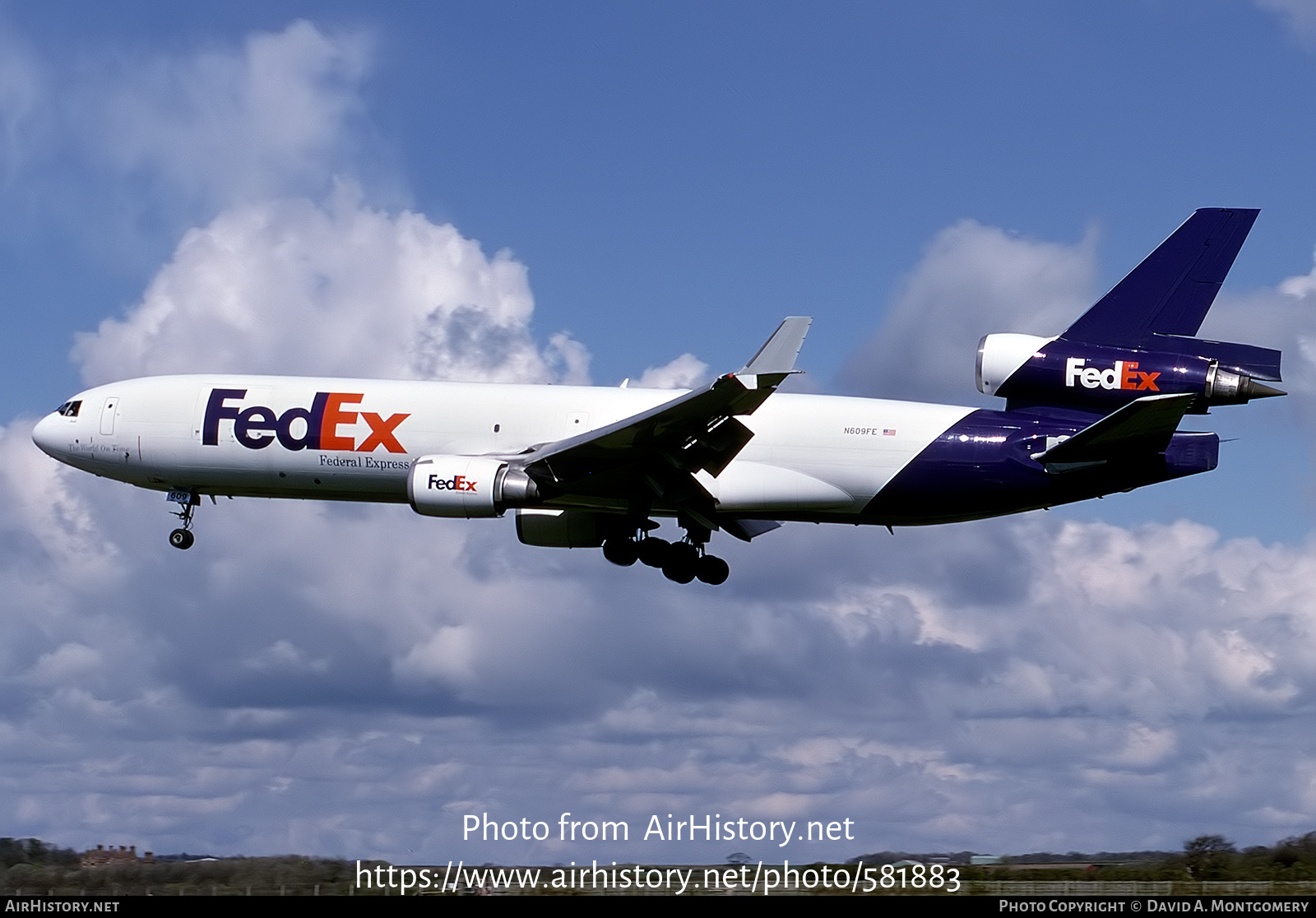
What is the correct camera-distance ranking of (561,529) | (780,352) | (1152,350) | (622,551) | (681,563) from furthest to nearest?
(561,529) → (681,563) → (622,551) → (1152,350) → (780,352)

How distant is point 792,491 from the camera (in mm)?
38281

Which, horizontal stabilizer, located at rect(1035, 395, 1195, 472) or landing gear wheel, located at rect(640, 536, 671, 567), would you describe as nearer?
horizontal stabilizer, located at rect(1035, 395, 1195, 472)

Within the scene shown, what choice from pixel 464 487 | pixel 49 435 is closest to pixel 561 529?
pixel 464 487

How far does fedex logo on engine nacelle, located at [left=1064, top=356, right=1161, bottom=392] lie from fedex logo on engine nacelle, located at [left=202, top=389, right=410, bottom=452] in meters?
16.1

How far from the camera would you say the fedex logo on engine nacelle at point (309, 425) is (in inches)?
1537

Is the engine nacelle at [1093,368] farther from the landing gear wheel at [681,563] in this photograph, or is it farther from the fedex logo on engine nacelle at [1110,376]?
the landing gear wheel at [681,563]

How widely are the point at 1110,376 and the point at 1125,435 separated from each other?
2.42m

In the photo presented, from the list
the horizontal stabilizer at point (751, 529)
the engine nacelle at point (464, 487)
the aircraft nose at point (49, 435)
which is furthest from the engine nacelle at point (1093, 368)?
the aircraft nose at point (49, 435)

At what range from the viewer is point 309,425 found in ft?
129

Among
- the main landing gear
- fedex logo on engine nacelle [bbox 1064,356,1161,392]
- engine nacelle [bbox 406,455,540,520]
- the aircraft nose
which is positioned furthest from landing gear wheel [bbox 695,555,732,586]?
the aircraft nose

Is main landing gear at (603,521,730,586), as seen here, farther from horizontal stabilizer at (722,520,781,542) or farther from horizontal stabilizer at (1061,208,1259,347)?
horizontal stabilizer at (1061,208,1259,347)

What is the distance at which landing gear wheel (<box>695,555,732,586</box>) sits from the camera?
135 ft

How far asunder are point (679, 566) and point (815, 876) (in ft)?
42.3

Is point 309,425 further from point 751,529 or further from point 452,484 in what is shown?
point 751,529
